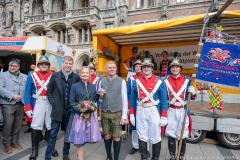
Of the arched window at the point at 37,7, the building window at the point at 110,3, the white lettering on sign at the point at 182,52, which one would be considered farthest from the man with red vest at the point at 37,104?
the arched window at the point at 37,7

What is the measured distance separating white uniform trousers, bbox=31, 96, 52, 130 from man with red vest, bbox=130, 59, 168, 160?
173cm

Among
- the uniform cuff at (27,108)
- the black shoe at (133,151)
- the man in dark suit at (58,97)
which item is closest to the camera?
the man in dark suit at (58,97)

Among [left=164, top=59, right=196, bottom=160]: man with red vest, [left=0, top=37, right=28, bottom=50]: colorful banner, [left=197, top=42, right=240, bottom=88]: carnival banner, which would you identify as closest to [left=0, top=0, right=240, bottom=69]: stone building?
[left=0, top=37, right=28, bottom=50]: colorful banner

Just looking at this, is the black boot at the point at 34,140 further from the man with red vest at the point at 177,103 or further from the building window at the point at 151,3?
the building window at the point at 151,3

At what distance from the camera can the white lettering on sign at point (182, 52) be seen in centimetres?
788

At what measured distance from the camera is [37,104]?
399 centimetres

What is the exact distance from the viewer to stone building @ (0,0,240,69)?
20.4 meters

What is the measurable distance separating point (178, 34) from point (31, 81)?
494 cm

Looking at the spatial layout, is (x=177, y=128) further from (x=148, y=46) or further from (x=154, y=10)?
(x=154, y=10)

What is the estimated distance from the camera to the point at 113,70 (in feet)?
12.5

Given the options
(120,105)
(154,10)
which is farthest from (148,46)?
(154,10)

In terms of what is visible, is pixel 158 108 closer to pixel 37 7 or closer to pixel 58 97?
pixel 58 97

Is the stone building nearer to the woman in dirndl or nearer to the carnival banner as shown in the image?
the carnival banner

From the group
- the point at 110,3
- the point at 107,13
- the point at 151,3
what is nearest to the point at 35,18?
the point at 107,13
